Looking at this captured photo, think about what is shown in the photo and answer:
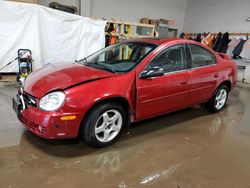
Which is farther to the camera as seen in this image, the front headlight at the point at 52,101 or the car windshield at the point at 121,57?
the car windshield at the point at 121,57

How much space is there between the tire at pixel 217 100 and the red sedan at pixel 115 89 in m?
0.25

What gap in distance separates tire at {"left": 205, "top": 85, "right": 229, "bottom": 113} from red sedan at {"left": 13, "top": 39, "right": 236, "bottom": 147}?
9.9 inches

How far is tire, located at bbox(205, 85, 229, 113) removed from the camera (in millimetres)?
4062

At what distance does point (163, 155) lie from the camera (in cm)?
264

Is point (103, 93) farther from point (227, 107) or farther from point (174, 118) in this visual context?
point (227, 107)

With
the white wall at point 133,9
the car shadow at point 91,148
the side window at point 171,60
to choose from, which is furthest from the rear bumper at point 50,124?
A: the white wall at point 133,9

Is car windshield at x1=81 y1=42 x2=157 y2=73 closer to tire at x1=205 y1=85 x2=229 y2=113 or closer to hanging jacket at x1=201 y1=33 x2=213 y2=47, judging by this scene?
tire at x1=205 y1=85 x2=229 y2=113

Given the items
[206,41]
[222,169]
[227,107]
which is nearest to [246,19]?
[206,41]

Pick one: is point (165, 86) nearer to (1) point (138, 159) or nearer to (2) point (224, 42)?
(1) point (138, 159)

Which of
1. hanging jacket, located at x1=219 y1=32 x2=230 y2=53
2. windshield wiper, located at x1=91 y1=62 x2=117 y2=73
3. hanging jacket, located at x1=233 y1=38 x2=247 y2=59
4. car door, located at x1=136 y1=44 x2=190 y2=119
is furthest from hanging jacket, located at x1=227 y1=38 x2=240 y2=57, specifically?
windshield wiper, located at x1=91 y1=62 x2=117 y2=73

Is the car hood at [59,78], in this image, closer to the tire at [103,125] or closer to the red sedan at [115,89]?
the red sedan at [115,89]

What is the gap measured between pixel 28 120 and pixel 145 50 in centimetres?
168

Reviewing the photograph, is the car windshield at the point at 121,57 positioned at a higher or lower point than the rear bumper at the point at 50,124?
higher

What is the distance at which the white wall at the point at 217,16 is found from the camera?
29.7ft
